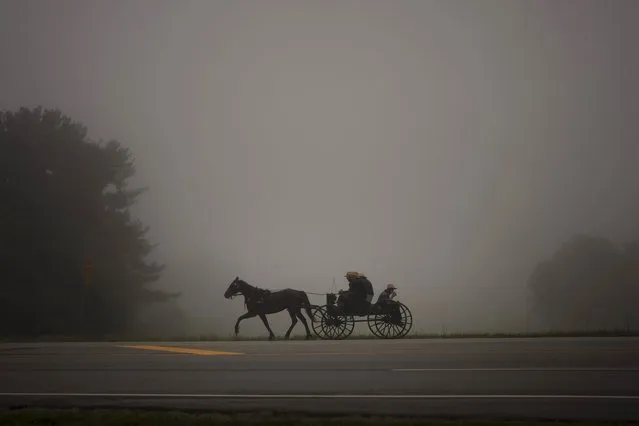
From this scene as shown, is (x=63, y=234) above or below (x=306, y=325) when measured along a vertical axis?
above

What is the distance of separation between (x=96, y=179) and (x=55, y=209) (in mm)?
3948

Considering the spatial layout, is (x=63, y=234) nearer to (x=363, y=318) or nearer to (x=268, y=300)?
(x=268, y=300)

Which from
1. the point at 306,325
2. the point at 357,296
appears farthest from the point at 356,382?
the point at 306,325

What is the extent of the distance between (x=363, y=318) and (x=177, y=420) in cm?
1711

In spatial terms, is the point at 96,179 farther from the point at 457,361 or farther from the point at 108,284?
the point at 457,361

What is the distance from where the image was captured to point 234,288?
80.4ft

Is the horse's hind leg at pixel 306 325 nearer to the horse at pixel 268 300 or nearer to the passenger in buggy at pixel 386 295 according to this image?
the horse at pixel 268 300

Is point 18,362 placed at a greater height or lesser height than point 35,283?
lesser

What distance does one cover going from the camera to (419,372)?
10.6 meters

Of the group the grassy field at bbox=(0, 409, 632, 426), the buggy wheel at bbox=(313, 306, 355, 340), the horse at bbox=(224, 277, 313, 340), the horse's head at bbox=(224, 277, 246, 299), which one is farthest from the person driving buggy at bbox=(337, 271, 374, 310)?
the grassy field at bbox=(0, 409, 632, 426)

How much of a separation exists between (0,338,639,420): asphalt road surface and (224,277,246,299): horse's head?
9.64 m

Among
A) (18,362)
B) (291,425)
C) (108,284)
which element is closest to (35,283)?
(108,284)

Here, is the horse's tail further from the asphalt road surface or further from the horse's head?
the asphalt road surface

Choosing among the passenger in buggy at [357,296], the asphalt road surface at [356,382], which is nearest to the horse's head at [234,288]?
the passenger in buggy at [357,296]
